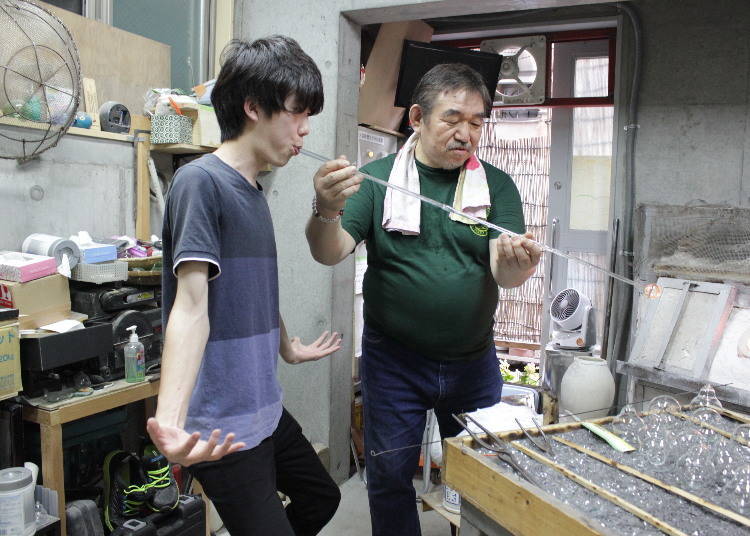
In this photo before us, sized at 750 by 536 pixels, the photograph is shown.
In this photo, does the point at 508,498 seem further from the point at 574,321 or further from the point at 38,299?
the point at 574,321

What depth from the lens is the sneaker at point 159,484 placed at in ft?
7.22

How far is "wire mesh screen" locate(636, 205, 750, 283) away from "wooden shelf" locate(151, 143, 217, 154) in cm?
206

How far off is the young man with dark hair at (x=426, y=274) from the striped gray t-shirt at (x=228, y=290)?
1.45 feet

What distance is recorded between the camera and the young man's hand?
5.74ft

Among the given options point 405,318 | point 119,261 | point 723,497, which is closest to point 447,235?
point 405,318

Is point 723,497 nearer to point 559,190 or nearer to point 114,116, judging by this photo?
point 114,116

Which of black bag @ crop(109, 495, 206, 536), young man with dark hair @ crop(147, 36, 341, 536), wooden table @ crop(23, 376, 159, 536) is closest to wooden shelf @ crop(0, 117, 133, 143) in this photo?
wooden table @ crop(23, 376, 159, 536)

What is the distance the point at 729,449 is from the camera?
1.40m

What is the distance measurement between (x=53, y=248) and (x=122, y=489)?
0.90 m

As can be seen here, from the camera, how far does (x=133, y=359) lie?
7.36 feet

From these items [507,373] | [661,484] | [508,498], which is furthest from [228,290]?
[507,373]

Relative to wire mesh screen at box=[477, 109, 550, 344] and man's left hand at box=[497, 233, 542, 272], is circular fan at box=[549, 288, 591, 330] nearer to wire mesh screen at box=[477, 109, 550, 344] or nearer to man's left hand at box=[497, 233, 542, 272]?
wire mesh screen at box=[477, 109, 550, 344]

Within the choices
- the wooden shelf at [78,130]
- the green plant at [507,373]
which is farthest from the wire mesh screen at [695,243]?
the wooden shelf at [78,130]

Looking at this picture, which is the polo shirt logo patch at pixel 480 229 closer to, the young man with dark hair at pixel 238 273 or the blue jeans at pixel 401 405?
the blue jeans at pixel 401 405
